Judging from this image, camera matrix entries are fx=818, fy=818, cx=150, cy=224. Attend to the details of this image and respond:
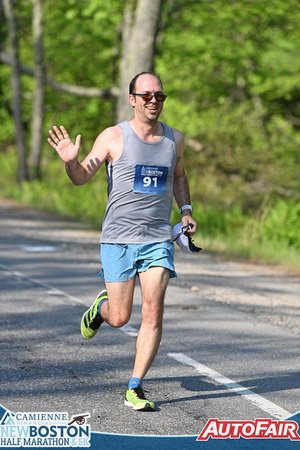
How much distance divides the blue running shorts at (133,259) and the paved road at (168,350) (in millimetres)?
821

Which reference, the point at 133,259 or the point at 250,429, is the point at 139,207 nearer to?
the point at 133,259

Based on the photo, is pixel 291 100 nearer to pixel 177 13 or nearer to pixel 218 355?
pixel 177 13

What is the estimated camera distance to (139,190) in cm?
533

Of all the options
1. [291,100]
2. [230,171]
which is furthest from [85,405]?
[291,100]

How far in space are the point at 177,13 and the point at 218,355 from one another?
19.4 metres

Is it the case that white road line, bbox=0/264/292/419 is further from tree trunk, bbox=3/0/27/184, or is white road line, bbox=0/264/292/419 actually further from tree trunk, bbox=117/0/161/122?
tree trunk, bbox=3/0/27/184

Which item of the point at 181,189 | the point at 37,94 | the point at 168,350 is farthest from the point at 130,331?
the point at 37,94

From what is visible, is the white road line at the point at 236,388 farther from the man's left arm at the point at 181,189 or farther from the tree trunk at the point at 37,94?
the tree trunk at the point at 37,94

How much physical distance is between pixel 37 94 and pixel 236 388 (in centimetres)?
2320

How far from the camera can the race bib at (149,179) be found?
5.32 meters

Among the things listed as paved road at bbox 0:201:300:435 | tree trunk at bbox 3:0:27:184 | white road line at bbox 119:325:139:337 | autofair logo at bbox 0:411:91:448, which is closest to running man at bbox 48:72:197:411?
paved road at bbox 0:201:300:435

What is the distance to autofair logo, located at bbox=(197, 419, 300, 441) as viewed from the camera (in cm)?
475

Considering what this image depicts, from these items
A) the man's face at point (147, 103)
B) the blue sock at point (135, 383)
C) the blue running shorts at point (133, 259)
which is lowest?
the blue sock at point (135, 383)

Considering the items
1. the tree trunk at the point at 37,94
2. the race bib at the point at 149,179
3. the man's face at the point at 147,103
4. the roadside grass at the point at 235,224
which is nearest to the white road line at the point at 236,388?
the race bib at the point at 149,179
